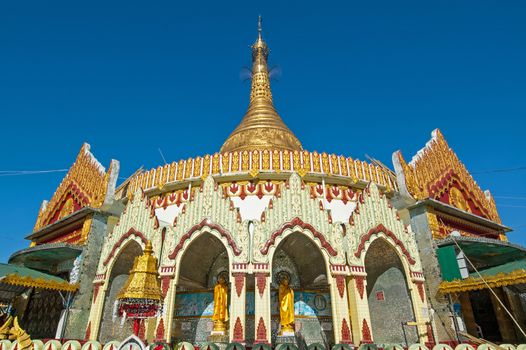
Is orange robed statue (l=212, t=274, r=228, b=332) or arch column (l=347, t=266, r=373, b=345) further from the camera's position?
orange robed statue (l=212, t=274, r=228, b=332)

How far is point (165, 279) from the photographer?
14891mm

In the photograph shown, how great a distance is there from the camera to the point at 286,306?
1491 centimetres

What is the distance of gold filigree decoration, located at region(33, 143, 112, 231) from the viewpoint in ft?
62.6

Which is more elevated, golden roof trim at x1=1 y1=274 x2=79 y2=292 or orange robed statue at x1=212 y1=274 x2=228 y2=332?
golden roof trim at x1=1 y1=274 x2=79 y2=292

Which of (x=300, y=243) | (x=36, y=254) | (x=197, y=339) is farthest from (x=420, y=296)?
(x=36, y=254)

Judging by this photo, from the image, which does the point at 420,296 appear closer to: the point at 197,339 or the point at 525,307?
the point at 525,307

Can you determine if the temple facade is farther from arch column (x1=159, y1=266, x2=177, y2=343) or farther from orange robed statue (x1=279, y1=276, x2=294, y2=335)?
orange robed statue (x1=279, y1=276, x2=294, y2=335)

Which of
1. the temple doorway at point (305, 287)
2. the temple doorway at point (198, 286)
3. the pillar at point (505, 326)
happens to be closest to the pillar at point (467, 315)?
the pillar at point (505, 326)

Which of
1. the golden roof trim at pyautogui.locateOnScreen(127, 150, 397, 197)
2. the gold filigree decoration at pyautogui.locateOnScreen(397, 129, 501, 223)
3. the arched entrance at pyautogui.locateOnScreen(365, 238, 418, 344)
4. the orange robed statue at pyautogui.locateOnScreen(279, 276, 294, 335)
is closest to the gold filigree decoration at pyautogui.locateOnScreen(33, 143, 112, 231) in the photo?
the golden roof trim at pyautogui.locateOnScreen(127, 150, 397, 197)

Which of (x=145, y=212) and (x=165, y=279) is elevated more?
(x=145, y=212)

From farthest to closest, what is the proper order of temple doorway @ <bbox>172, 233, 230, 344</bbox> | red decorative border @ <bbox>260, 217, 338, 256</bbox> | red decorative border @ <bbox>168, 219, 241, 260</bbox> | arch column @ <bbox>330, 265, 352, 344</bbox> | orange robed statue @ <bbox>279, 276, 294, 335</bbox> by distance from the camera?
temple doorway @ <bbox>172, 233, 230, 344</bbox>, red decorative border @ <bbox>168, 219, 241, 260</bbox>, red decorative border @ <bbox>260, 217, 338, 256</bbox>, orange robed statue @ <bbox>279, 276, 294, 335</bbox>, arch column @ <bbox>330, 265, 352, 344</bbox>

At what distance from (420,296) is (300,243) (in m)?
5.60

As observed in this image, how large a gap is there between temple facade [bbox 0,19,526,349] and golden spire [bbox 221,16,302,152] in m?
6.03

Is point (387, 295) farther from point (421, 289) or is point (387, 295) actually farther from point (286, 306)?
point (286, 306)
